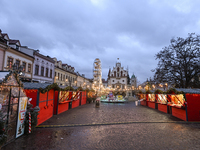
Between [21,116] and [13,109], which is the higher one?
[13,109]

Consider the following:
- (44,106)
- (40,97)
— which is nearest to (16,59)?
(44,106)

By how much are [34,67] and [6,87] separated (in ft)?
77.6

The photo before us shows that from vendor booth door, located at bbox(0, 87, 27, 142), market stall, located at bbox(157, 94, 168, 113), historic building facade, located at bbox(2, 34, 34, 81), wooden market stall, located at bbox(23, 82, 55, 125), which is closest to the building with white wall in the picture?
historic building facade, located at bbox(2, 34, 34, 81)

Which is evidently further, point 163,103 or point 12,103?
point 163,103

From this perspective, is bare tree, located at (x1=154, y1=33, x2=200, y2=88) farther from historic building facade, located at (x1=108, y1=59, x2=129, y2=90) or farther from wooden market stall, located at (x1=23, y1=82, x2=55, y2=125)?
historic building facade, located at (x1=108, y1=59, x2=129, y2=90)

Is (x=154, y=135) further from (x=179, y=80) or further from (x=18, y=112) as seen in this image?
(x=179, y=80)

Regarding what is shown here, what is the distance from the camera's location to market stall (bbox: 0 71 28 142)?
5.85 metres

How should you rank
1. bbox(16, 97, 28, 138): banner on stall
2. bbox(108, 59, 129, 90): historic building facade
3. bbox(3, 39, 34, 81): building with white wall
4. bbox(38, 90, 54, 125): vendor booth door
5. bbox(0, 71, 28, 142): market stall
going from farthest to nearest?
bbox(108, 59, 129, 90): historic building facade
bbox(3, 39, 34, 81): building with white wall
bbox(38, 90, 54, 125): vendor booth door
bbox(16, 97, 28, 138): banner on stall
bbox(0, 71, 28, 142): market stall

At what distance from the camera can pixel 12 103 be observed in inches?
252

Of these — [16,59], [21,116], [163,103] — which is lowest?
[163,103]

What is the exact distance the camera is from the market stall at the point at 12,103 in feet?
19.2

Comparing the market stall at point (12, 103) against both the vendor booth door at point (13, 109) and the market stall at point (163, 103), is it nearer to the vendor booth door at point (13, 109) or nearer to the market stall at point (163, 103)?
the vendor booth door at point (13, 109)

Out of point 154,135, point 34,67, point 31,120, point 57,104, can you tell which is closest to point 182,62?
point 154,135

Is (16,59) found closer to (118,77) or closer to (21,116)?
(21,116)
